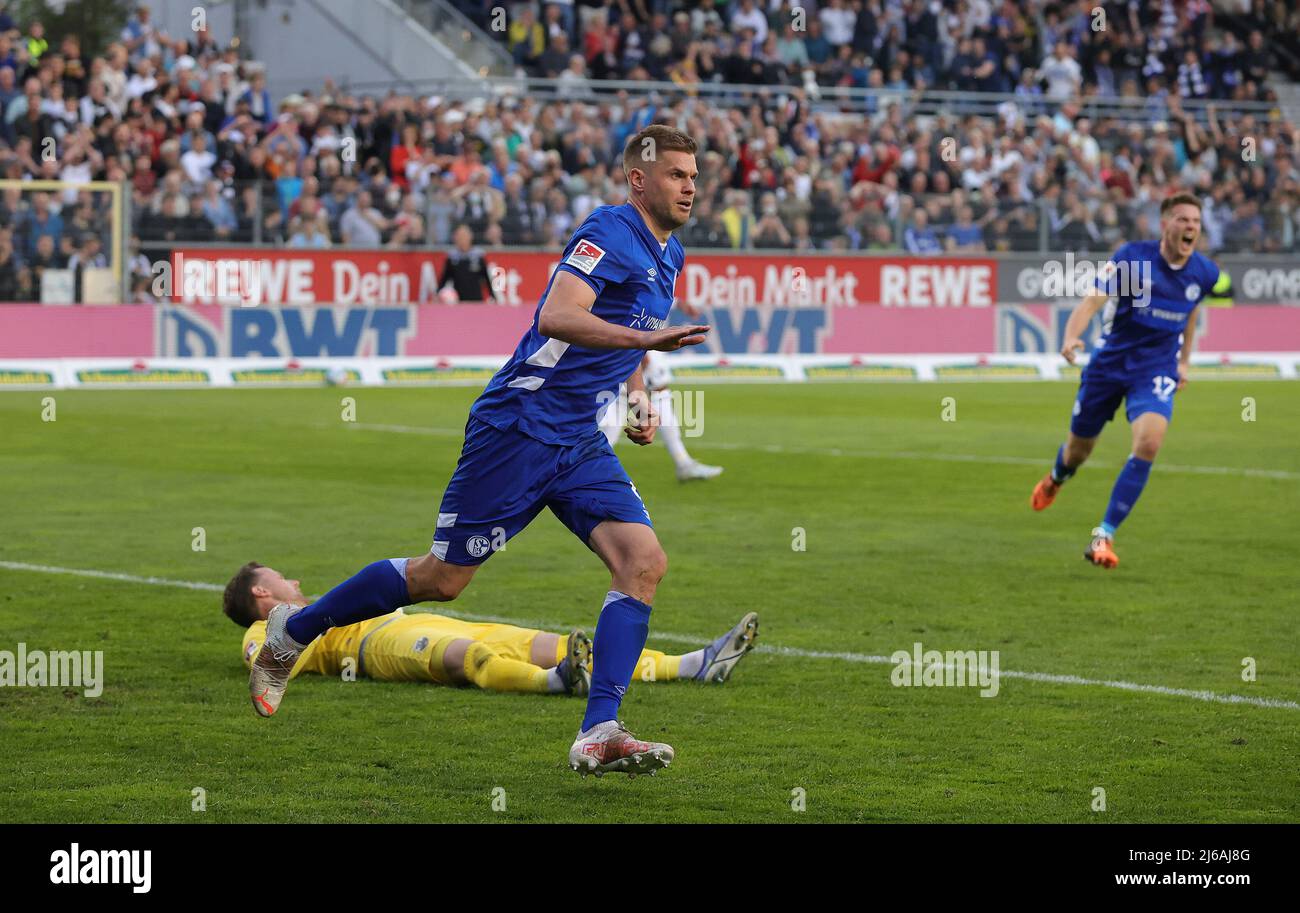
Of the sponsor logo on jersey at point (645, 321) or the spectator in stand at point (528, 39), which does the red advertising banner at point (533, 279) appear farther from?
the sponsor logo on jersey at point (645, 321)

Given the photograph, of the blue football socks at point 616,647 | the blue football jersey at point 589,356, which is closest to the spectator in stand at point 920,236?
the blue football jersey at point 589,356

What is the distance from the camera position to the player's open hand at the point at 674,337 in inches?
229

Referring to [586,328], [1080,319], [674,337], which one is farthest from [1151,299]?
[674,337]

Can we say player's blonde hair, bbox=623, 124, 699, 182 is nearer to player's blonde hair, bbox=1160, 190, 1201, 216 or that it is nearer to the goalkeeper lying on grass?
the goalkeeper lying on grass

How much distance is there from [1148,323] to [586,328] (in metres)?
6.95

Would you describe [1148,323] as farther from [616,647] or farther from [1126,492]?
[616,647]

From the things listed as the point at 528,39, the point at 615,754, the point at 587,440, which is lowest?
the point at 615,754

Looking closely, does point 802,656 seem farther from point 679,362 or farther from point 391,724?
point 679,362

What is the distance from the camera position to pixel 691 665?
7.79 m

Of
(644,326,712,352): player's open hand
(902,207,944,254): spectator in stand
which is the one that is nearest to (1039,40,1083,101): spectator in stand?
(902,207,944,254): spectator in stand

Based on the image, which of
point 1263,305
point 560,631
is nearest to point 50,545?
point 560,631

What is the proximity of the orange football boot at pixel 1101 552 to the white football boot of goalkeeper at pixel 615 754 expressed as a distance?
18.6 ft
